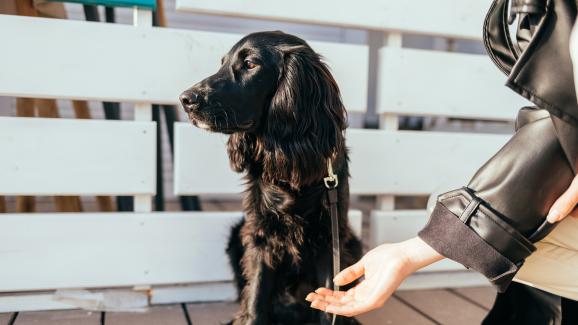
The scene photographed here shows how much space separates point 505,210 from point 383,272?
25cm

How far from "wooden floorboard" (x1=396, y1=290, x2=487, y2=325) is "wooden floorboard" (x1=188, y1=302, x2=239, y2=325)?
2.40 ft

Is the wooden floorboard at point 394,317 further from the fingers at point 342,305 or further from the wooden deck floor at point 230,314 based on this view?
the fingers at point 342,305

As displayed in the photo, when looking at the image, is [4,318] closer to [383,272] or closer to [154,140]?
[154,140]

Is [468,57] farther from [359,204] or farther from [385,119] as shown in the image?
[359,204]

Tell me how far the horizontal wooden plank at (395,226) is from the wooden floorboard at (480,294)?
0.13 m

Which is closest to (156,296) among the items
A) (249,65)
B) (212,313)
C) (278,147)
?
(212,313)

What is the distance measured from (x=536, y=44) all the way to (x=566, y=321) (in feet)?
2.71

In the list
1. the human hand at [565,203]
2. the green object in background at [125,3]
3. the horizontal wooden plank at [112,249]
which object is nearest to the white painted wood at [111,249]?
the horizontal wooden plank at [112,249]

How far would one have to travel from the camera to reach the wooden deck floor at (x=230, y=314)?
175cm

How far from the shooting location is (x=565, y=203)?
2.86 feet

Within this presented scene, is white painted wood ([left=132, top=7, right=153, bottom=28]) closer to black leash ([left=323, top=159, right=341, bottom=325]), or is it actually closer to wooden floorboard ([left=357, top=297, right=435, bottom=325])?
black leash ([left=323, top=159, right=341, bottom=325])

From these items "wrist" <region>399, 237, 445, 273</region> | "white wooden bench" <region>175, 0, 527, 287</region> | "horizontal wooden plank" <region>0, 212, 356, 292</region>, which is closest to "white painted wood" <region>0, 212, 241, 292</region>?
"horizontal wooden plank" <region>0, 212, 356, 292</region>

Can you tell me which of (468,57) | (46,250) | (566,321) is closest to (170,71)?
(46,250)

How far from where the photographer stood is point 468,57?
2.18 metres
